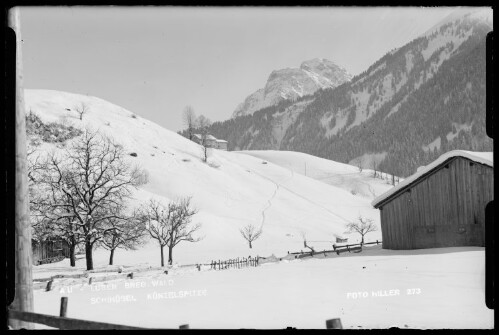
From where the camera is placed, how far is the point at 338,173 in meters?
154

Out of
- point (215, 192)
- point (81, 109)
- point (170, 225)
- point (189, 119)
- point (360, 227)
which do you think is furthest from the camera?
point (189, 119)

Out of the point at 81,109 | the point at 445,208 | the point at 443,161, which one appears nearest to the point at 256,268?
the point at 445,208

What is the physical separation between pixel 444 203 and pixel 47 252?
100.0 ft

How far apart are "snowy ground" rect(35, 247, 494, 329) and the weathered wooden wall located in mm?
3900

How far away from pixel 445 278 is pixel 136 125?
9845 centimetres

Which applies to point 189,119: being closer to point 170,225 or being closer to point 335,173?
point 335,173

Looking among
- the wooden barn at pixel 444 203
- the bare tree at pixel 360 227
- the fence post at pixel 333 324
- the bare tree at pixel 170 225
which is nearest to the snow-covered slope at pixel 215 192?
the bare tree at pixel 360 227

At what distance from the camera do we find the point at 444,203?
26094 millimetres

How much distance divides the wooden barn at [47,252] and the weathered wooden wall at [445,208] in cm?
2512

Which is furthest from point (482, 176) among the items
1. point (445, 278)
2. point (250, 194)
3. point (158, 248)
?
point (250, 194)

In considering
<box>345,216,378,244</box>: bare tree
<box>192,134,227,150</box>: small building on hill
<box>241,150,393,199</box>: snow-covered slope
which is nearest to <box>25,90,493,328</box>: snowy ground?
<box>345,216,378,244</box>: bare tree

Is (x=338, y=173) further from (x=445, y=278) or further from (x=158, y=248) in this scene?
(x=445, y=278)

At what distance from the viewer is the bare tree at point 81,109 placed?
9244cm

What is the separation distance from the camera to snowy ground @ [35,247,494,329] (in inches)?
396
